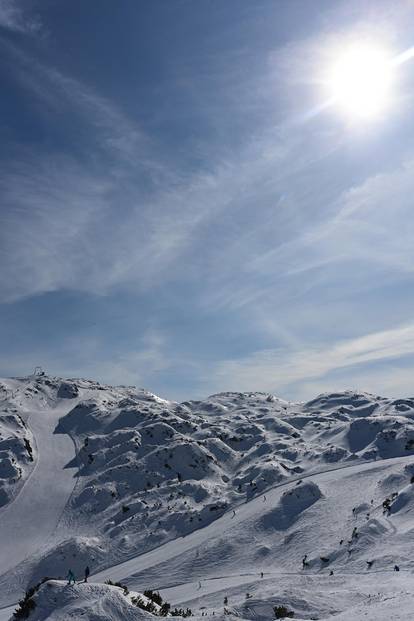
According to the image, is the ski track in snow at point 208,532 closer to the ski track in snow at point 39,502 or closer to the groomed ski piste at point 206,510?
the groomed ski piste at point 206,510

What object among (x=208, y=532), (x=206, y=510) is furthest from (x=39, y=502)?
(x=208, y=532)

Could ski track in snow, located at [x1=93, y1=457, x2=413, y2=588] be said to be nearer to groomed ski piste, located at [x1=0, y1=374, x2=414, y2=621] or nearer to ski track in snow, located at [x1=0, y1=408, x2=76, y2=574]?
groomed ski piste, located at [x1=0, y1=374, x2=414, y2=621]

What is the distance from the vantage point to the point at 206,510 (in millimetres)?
76375

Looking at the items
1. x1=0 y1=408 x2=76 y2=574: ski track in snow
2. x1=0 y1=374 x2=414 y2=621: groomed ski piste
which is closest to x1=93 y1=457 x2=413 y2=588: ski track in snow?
x1=0 y1=374 x2=414 y2=621: groomed ski piste

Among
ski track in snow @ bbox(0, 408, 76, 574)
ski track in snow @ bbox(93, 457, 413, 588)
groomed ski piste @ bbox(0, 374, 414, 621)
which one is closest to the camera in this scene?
groomed ski piste @ bbox(0, 374, 414, 621)

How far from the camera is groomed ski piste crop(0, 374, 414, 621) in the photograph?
31.4 meters

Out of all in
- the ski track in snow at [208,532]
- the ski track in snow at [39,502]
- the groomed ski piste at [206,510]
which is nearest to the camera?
the groomed ski piste at [206,510]

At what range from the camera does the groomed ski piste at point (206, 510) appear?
3141 cm

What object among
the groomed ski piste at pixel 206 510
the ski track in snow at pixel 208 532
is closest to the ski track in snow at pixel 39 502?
the groomed ski piste at pixel 206 510

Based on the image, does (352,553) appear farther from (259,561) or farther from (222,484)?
(222,484)

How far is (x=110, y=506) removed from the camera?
273 ft

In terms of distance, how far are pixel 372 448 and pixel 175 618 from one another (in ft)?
257

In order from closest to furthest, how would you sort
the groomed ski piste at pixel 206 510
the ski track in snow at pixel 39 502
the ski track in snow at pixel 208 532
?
the groomed ski piste at pixel 206 510 → the ski track in snow at pixel 208 532 → the ski track in snow at pixel 39 502

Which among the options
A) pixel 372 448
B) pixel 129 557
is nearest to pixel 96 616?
pixel 129 557
